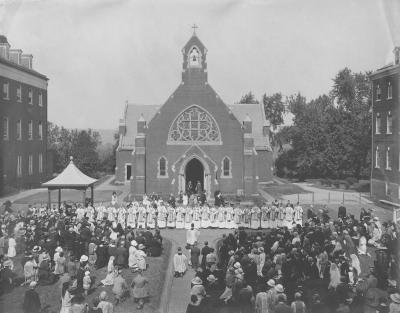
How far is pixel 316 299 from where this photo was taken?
15.0 m

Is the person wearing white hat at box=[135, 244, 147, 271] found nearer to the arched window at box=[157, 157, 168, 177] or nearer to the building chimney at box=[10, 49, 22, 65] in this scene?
the arched window at box=[157, 157, 168, 177]

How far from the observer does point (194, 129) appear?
44312 millimetres

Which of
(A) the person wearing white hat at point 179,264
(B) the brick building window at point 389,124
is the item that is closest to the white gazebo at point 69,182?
(A) the person wearing white hat at point 179,264

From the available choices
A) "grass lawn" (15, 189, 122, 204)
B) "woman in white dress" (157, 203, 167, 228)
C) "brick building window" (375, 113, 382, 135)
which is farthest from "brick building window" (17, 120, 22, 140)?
"brick building window" (375, 113, 382, 135)

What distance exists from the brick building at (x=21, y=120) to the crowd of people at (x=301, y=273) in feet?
65.6

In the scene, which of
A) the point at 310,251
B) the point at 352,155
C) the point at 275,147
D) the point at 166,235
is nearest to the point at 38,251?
the point at 166,235

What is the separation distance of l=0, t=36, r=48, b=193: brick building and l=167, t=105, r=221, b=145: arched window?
12.1 metres

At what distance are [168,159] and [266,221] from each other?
15.5 meters

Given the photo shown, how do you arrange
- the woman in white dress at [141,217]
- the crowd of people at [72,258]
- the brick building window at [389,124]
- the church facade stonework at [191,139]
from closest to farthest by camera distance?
the crowd of people at [72,258] < the woman in white dress at [141,217] < the brick building window at [389,124] < the church facade stonework at [191,139]

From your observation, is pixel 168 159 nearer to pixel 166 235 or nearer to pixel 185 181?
pixel 185 181

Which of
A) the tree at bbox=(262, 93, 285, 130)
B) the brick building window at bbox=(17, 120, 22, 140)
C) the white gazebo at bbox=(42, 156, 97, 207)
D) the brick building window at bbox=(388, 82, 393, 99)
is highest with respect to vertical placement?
the tree at bbox=(262, 93, 285, 130)

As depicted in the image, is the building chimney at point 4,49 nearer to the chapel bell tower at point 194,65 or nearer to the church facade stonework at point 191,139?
the church facade stonework at point 191,139

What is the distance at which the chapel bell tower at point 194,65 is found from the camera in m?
44.2

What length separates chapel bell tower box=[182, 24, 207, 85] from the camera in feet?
145
